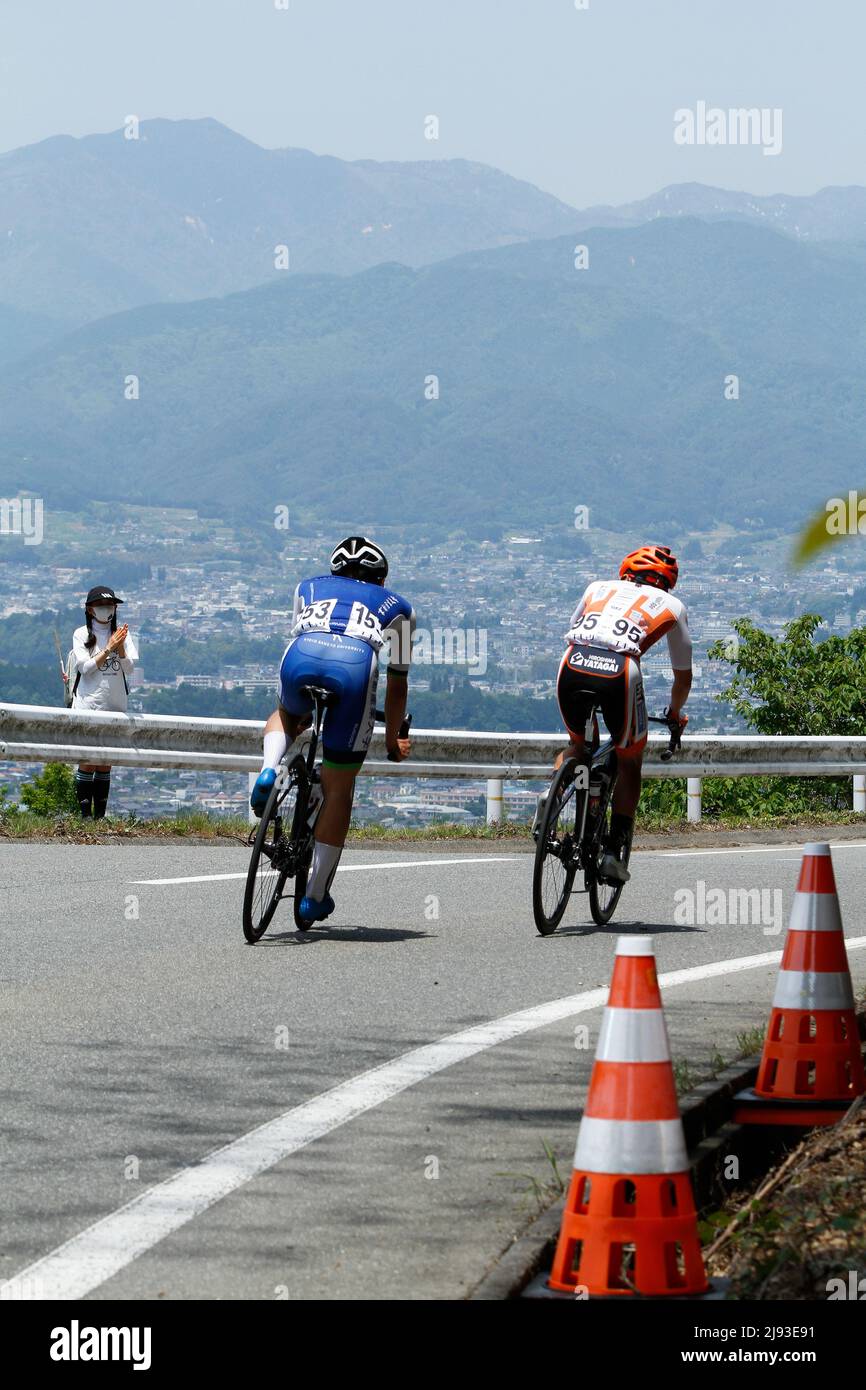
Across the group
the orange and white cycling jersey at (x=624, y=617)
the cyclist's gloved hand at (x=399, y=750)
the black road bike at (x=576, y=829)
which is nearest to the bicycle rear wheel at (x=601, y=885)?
the black road bike at (x=576, y=829)

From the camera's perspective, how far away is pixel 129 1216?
5098 millimetres

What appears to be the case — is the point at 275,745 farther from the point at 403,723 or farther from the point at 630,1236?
the point at 630,1236

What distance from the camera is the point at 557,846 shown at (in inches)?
415

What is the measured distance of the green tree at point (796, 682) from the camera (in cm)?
4362

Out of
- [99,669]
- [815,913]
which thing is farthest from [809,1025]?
[99,669]

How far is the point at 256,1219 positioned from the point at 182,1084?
5.03 ft

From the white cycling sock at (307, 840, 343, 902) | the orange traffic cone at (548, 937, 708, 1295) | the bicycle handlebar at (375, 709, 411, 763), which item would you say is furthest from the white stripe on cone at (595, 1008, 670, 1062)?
the bicycle handlebar at (375, 709, 411, 763)

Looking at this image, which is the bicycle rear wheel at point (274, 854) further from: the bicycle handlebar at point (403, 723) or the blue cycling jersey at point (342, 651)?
the bicycle handlebar at point (403, 723)

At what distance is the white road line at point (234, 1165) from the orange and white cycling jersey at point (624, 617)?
2.63m

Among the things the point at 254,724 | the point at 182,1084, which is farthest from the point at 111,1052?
the point at 254,724

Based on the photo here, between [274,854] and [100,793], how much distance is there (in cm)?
705

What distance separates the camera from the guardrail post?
17.6 metres
